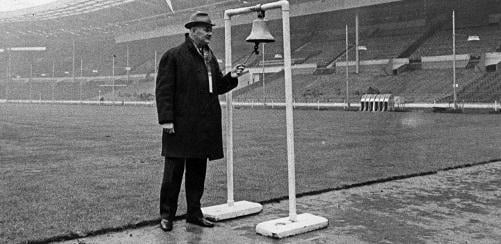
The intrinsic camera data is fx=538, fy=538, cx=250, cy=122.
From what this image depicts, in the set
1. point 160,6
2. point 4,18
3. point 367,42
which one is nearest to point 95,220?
point 367,42

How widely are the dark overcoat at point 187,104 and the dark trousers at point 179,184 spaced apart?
0.53 feet

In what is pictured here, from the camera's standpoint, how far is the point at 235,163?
988cm

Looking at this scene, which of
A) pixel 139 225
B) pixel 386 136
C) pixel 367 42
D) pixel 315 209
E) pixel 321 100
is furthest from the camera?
pixel 367 42

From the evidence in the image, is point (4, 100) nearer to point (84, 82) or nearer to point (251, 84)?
point (84, 82)

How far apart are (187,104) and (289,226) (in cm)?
149

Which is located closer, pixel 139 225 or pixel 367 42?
pixel 139 225

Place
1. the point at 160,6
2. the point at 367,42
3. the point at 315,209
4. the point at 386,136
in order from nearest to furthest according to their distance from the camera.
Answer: the point at 315,209
the point at 386,136
the point at 367,42
the point at 160,6

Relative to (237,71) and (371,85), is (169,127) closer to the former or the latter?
(237,71)

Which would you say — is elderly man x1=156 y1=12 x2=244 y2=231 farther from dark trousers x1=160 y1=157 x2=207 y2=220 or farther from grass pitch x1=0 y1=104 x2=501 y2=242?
grass pitch x1=0 y1=104 x2=501 y2=242

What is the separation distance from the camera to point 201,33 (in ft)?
17.1

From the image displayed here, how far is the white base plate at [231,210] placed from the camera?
5.50 meters

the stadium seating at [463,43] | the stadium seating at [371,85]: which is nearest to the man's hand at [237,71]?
the stadium seating at [371,85]

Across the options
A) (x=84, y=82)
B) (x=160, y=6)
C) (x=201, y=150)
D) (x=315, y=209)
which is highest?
(x=160, y=6)

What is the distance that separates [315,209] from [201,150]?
1.57 m
